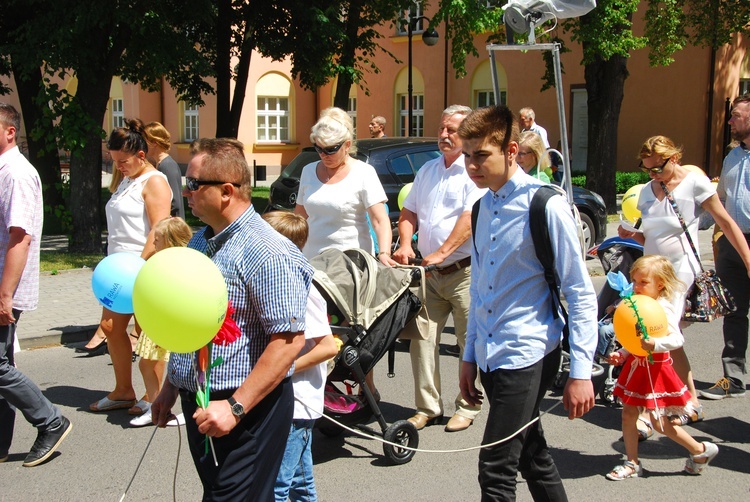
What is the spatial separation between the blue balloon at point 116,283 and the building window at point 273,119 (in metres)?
29.9

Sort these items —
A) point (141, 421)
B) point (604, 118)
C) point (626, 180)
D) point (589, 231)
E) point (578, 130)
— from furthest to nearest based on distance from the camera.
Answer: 1. point (578, 130)
2. point (626, 180)
3. point (604, 118)
4. point (589, 231)
5. point (141, 421)

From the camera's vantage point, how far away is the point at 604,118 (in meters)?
18.3

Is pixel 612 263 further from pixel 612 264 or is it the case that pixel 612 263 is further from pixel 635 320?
pixel 635 320

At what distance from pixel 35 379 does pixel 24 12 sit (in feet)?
32.8

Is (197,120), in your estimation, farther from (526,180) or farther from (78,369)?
(526,180)

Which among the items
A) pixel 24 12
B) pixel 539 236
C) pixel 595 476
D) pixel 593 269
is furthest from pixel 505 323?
pixel 24 12

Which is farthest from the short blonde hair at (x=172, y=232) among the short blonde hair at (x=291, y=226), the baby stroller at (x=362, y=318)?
the short blonde hair at (x=291, y=226)

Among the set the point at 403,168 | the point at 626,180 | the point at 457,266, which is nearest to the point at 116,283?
the point at 457,266

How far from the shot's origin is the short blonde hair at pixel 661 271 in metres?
4.96

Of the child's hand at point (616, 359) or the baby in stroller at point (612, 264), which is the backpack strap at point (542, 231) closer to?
the child's hand at point (616, 359)

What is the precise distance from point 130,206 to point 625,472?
3661mm

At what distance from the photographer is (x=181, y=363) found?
9.53 feet

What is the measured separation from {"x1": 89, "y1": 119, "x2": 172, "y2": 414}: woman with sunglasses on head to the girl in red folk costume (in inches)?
127

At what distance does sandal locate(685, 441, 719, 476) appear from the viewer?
15.8ft
